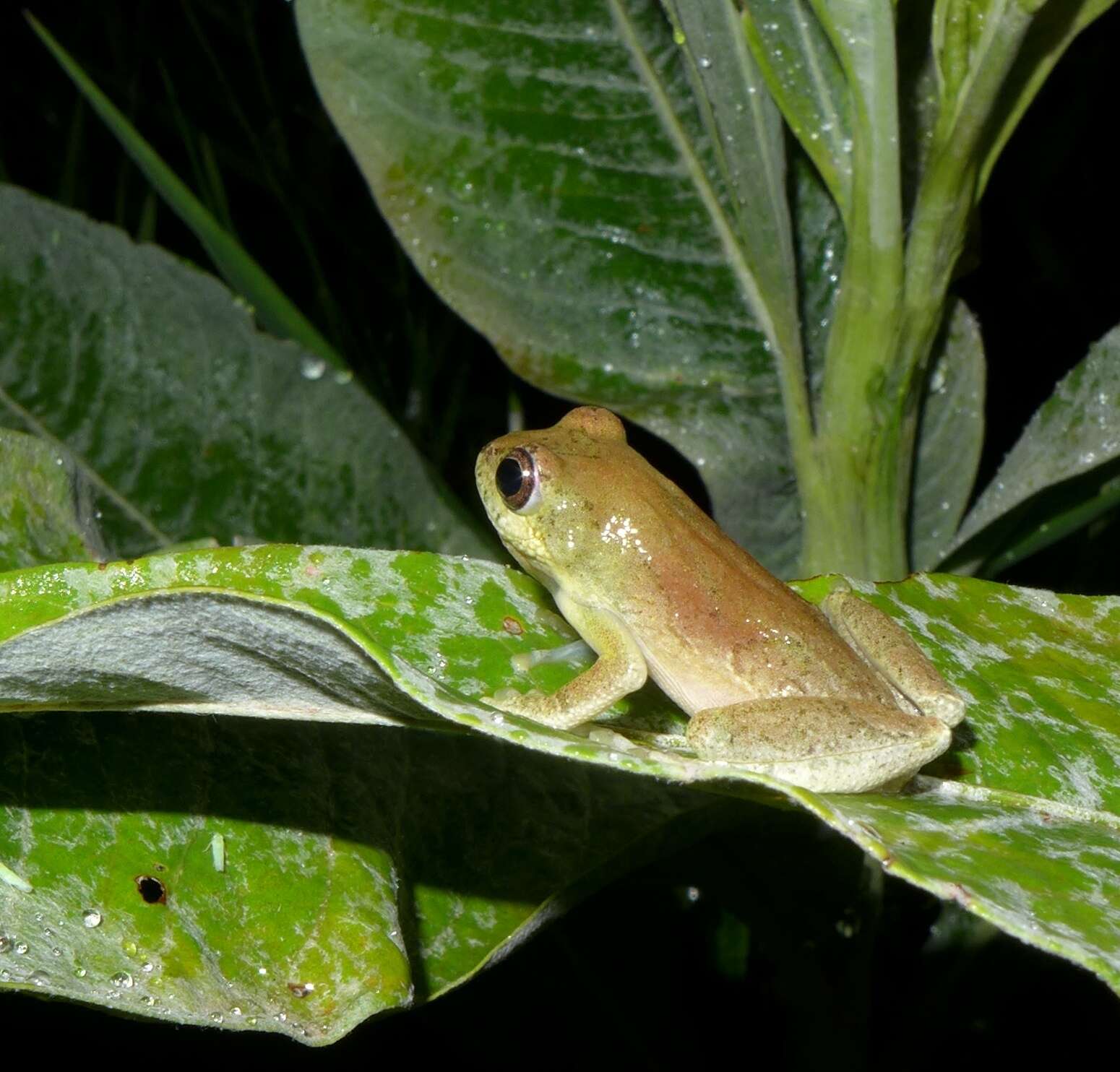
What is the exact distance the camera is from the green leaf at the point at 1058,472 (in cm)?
173

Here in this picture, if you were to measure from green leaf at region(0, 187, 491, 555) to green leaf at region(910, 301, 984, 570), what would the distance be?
2.71ft

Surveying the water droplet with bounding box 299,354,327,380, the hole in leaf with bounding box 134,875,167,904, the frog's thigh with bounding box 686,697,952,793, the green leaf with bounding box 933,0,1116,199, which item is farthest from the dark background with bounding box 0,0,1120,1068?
the hole in leaf with bounding box 134,875,167,904

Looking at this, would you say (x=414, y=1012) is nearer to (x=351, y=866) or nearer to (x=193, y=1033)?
(x=193, y=1033)

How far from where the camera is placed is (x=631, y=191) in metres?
1.88

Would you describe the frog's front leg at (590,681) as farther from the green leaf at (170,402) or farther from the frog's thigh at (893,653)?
the green leaf at (170,402)

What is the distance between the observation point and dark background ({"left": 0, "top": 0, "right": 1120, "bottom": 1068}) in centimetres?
162

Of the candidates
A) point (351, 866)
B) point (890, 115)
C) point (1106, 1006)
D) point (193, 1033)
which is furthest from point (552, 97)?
point (1106, 1006)

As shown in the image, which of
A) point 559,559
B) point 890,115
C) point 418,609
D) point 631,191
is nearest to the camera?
point 418,609

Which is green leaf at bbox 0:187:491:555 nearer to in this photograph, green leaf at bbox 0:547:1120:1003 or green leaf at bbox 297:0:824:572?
green leaf at bbox 297:0:824:572

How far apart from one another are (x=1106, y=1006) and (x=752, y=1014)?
54cm

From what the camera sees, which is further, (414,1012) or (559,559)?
(414,1012)

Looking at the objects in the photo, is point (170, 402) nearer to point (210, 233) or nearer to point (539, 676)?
point (210, 233)

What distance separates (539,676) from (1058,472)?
86 centimetres

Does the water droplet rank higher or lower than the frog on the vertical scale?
higher
